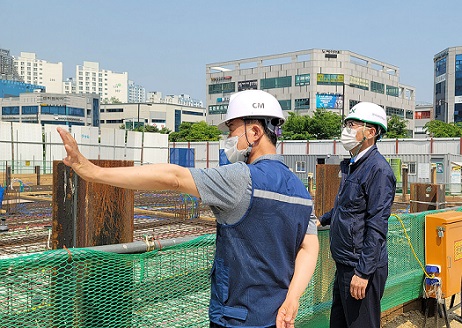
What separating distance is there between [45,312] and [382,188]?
2.13m

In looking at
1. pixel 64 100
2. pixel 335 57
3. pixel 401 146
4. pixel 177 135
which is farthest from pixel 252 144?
pixel 64 100

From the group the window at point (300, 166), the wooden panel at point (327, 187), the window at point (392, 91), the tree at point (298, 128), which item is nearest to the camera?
the wooden panel at point (327, 187)

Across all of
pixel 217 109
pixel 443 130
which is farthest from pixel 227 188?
pixel 217 109

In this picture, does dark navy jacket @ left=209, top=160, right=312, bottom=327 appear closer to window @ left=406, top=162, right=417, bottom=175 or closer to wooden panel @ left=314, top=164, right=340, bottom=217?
wooden panel @ left=314, top=164, right=340, bottom=217

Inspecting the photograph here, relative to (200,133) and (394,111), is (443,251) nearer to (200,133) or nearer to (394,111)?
(200,133)

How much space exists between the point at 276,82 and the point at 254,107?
87.5 metres

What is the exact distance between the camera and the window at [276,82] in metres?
86.4

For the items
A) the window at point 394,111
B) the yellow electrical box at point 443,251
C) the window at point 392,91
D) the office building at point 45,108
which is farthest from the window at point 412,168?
the office building at point 45,108

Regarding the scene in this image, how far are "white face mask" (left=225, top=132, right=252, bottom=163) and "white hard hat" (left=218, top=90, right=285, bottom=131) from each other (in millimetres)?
94

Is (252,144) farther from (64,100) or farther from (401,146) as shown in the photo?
(64,100)

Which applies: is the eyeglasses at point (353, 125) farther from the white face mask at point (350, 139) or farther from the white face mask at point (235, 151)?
the white face mask at point (235, 151)

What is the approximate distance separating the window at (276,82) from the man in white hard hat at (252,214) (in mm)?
85320

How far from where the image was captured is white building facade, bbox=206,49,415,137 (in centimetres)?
8244

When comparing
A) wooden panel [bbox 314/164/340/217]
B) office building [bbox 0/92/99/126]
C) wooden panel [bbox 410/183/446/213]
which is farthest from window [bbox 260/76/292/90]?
wooden panel [bbox 314/164/340/217]
